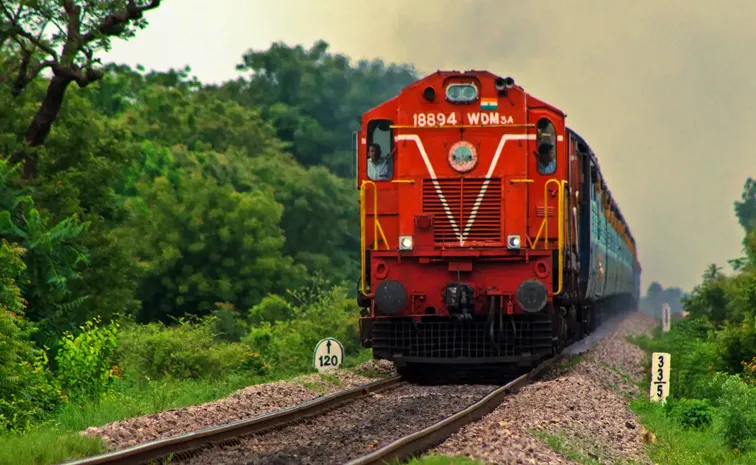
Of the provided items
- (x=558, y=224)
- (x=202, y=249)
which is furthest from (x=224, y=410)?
(x=202, y=249)

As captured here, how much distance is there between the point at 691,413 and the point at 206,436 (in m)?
6.65

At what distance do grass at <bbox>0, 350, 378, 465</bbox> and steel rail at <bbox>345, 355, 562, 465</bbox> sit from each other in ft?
8.07

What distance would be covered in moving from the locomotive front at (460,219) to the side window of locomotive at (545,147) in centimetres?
1

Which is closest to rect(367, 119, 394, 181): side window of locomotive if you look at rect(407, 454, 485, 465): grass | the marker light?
the marker light

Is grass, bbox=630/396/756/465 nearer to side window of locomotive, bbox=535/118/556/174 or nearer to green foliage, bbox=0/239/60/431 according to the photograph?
side window of locomotive, bbox=535/118/556/174

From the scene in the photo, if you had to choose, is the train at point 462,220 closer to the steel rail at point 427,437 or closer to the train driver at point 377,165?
the train driver at point 377,165

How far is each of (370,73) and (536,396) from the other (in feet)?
176

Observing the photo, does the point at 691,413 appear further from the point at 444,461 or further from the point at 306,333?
the point at 306,333

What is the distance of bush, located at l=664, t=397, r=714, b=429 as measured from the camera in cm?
1330

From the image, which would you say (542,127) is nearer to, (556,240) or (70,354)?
(556,240)

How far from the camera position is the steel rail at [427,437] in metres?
8.27

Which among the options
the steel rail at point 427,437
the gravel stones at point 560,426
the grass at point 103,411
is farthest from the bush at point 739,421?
the grass at point 103,411

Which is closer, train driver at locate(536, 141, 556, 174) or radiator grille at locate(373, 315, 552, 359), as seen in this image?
radiator grille at locate(373, 315, 552, 359)

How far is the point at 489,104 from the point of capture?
16469 millimetres
